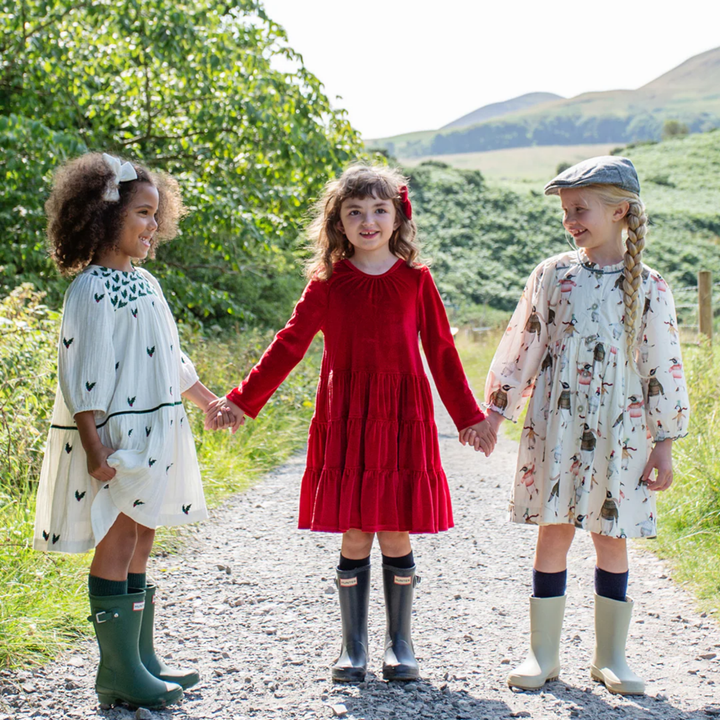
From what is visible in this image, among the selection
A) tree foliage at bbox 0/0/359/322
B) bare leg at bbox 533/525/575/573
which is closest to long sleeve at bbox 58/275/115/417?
bare leg at bbox 533/525/575/573

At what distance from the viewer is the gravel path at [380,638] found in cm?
248

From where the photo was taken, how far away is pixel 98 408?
236 cm

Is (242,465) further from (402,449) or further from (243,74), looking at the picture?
(243,74)

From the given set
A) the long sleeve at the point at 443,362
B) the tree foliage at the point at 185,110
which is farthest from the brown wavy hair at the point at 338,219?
the tree foliage at the point at 185,110

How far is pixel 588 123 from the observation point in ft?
405

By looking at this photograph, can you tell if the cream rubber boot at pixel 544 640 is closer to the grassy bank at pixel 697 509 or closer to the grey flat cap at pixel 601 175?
the grassy bank at pixel 697 509

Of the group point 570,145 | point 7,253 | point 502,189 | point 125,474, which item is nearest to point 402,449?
point 125,474

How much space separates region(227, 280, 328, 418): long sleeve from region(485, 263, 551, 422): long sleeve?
25.0 inches

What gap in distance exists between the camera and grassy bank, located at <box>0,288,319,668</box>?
2.88 m

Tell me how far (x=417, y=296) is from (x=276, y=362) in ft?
1.79

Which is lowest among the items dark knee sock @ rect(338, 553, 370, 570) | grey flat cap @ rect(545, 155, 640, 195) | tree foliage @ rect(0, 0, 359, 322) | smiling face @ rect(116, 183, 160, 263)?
dark knee sock @ rect(338, 553, 370, 570)

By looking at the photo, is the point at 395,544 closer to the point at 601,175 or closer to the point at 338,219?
the point at 338,219

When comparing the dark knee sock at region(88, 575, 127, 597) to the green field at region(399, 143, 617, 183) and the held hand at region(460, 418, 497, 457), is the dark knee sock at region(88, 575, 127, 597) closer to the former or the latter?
the held hand at region(460, 418, 497, 457)

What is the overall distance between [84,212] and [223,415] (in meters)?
0.83
